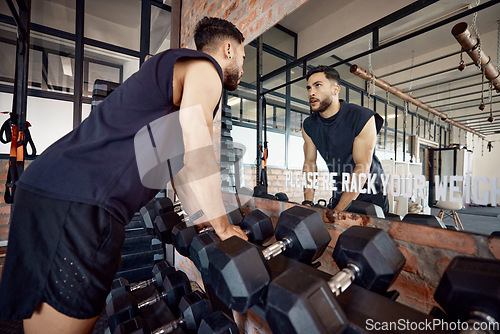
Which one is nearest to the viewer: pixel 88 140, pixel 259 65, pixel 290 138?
pixel 88 140

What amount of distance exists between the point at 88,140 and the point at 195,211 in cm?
56

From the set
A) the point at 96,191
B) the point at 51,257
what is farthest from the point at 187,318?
the point at 96,191

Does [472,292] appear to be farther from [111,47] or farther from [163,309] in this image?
[111,47]

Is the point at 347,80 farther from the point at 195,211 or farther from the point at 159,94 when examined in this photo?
the point at 195,211

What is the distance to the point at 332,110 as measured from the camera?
100 centimetres

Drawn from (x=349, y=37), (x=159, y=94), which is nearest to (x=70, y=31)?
(x=159, y=94)

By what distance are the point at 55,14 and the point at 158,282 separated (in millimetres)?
3849

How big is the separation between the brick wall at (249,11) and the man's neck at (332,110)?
63 cm

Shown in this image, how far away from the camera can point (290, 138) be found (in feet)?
4.42

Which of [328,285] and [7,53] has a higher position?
[7,53]

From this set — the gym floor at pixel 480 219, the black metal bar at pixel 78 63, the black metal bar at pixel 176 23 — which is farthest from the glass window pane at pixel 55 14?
the gym floor at pixel 480 219

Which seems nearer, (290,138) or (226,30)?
(226,30)

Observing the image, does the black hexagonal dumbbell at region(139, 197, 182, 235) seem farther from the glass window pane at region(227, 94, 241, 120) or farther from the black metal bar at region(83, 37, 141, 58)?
the black metal bar at region(83, 37, 141, 58)

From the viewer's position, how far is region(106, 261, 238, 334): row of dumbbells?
112cm
